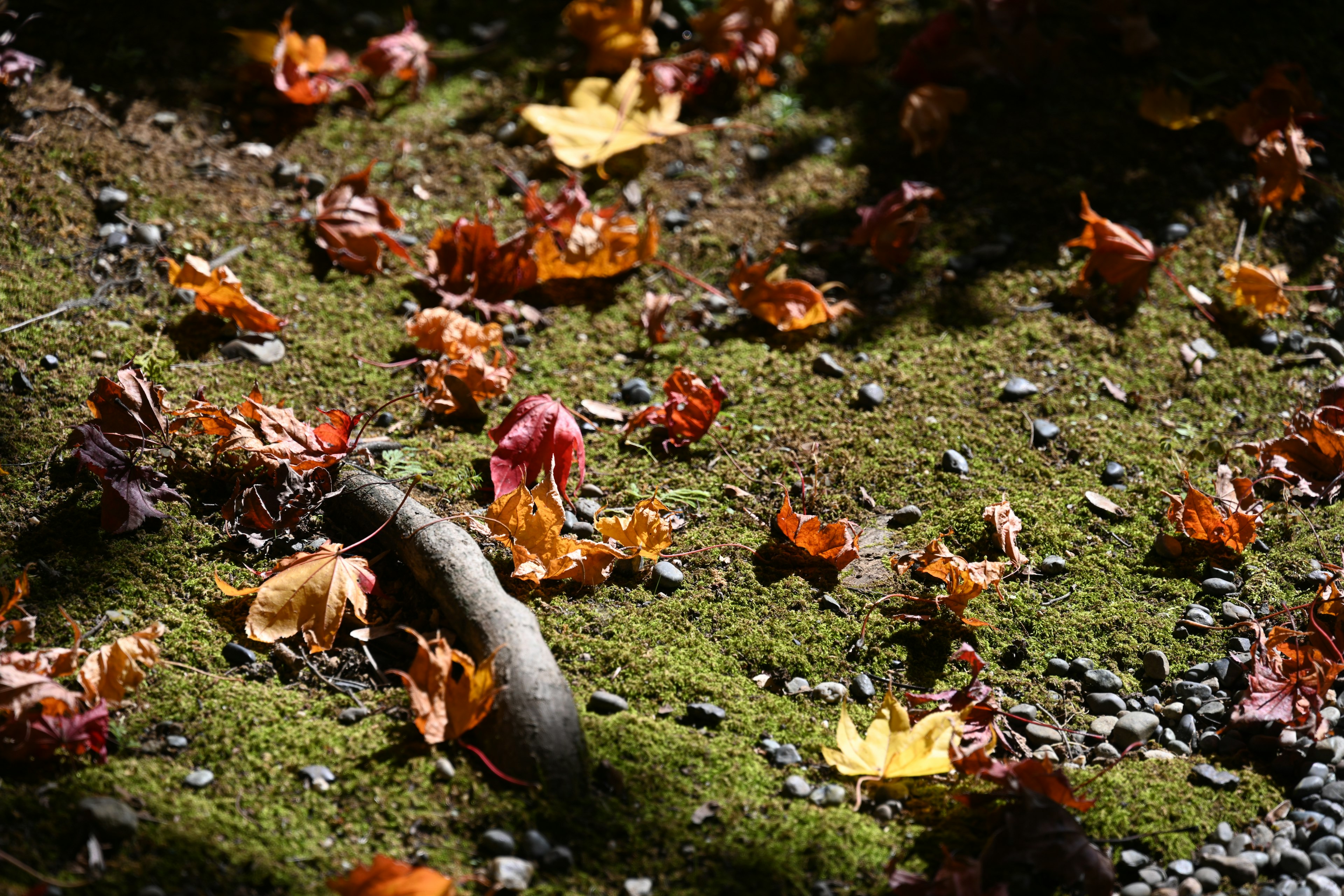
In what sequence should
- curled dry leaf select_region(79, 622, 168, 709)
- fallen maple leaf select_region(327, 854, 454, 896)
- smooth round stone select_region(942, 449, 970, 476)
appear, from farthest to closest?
smooth round stone select_region(942, 449, 970, 476) < curled dry leaf select_region(79, 622, 168, 709) < fallen maple leaf select_region(327, 854, 454, 896)

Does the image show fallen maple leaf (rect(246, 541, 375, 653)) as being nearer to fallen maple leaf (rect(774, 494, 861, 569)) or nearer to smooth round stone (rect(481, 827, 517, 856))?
smooth round stone (rect(481, 827, 517, 856))

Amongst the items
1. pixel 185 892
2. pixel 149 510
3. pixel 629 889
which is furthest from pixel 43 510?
pixel 629 889

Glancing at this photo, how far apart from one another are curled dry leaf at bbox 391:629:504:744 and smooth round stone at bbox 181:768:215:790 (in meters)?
0.40

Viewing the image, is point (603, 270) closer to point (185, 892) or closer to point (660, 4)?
point (660, 4)

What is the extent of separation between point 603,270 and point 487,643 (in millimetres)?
1842

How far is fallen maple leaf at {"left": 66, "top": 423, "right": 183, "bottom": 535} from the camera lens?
96.3 inches

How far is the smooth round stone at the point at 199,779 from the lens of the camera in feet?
6.55

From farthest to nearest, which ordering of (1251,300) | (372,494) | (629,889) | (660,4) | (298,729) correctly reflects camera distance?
(660,4) < (1251,300) < (372,494) < (298,729) < (629,889)

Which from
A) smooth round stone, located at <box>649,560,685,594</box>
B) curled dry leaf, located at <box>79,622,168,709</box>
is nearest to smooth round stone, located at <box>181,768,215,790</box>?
curled dry leaf, located at <box>79,622,168,709</box>

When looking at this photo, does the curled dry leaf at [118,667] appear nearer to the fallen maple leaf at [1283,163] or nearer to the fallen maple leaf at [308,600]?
the fallen maple leaf at [308,600]

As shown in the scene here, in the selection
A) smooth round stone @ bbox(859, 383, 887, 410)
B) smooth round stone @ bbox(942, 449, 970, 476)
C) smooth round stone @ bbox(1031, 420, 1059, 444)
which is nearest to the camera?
smooth round stone @ bbox(942, 449, 970, 476)

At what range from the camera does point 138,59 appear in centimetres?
392

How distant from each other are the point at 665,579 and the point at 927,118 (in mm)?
2457

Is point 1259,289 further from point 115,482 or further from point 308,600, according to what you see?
point 115,482
